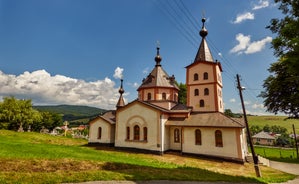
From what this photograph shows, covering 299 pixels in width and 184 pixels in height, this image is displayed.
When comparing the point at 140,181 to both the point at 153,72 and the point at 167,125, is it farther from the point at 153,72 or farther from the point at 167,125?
the point at 153,72

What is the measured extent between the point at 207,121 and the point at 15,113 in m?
45.7

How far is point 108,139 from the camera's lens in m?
25.2

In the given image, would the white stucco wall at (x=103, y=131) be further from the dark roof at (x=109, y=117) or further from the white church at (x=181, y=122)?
the dark roof at (x=109, y=117)

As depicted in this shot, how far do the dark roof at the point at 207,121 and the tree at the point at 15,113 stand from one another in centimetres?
4021

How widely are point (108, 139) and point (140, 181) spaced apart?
17.8 metres

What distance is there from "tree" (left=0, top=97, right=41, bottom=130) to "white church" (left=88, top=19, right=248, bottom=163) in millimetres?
28026

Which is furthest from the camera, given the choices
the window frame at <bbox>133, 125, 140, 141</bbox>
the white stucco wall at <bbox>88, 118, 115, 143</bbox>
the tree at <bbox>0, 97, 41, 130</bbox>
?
the tree at <bbox>0, 97, 41, 130</bbox>

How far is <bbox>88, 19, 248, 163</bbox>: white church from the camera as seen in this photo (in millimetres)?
18469

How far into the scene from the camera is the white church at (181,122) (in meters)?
18.5

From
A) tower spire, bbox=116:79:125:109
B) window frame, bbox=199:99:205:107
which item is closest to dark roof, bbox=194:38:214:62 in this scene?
window frame, bbox=199:99:205:107

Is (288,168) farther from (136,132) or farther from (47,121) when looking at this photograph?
(47,121)

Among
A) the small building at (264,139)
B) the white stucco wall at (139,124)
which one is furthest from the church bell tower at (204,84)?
the small building at (264,139)

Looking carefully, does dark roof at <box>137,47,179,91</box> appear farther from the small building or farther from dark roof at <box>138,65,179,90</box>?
the small building

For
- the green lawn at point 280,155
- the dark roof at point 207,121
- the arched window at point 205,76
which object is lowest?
the green lawn at point 280,155
